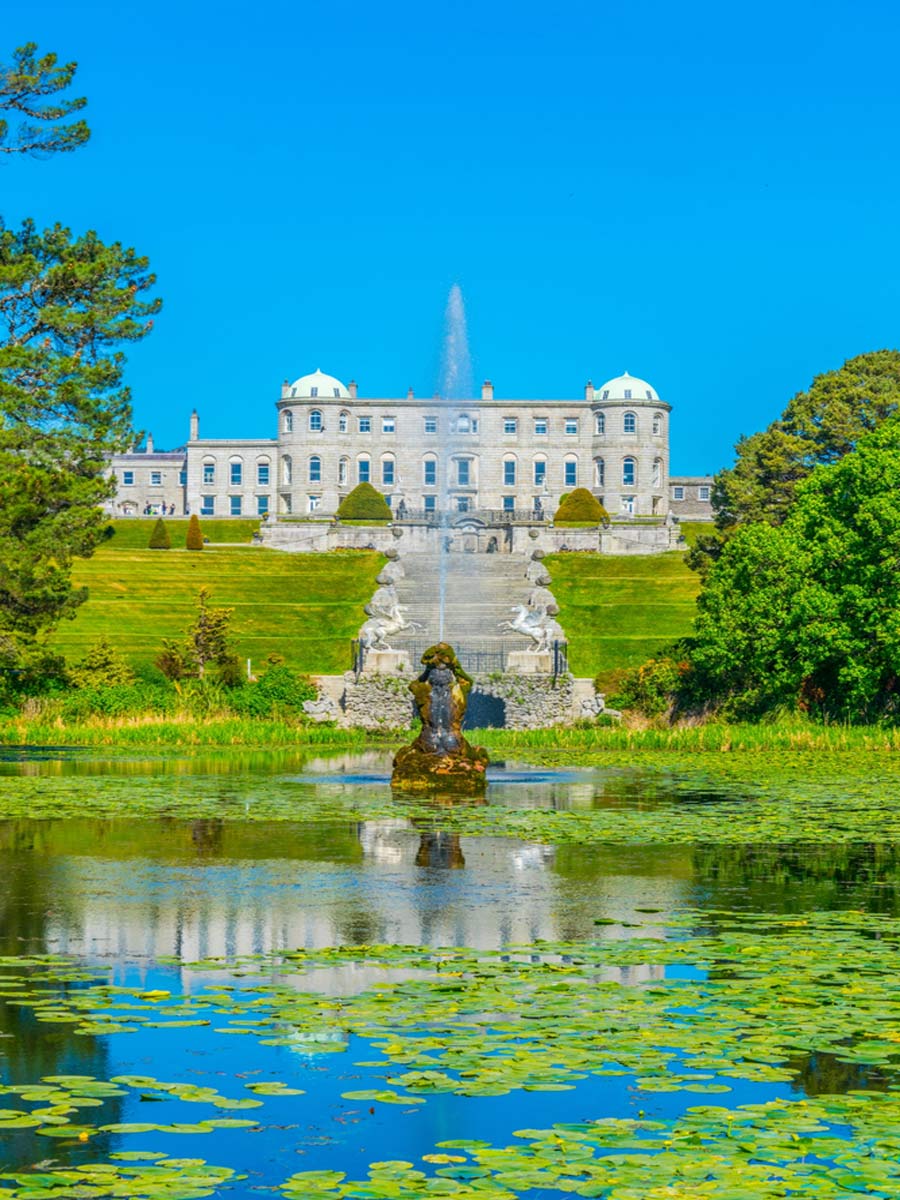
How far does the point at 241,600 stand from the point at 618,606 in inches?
467

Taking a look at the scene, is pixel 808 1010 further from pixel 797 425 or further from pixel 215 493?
pixel 215 493

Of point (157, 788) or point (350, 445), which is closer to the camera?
point (157, 788)

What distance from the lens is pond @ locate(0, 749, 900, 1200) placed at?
6.92 metres

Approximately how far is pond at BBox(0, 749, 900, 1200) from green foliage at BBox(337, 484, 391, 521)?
7396 centimetres

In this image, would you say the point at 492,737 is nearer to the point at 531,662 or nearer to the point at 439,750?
the point at 531,662

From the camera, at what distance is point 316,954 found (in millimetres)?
11133

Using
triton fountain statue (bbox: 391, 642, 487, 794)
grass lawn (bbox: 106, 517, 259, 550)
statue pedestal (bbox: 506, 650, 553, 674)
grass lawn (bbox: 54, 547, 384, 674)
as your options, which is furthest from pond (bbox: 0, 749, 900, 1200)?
grass lawn (bbox: 106, 517, 259, 550)

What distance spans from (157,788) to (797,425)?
128 ft

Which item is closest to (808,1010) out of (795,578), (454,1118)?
(454,1118)

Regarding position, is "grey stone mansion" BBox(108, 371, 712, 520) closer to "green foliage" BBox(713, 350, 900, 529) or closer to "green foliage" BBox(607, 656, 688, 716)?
"green foliage" BBox(713, 350, 900, 529)

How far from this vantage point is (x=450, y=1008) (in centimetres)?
944

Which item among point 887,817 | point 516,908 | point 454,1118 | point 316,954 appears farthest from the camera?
→ point 887,817

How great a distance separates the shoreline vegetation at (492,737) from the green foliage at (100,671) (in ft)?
9.44

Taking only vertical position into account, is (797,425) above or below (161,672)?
above
